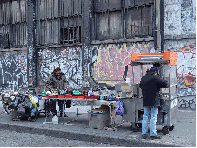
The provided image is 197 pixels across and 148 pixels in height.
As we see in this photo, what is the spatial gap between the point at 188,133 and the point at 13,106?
5756mm

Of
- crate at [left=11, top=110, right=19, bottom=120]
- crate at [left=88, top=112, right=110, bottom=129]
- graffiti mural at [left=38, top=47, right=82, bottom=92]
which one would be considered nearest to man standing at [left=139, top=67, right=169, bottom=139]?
crate at [left=88, top=112, right=110, bottom=129]

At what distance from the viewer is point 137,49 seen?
42.4ft

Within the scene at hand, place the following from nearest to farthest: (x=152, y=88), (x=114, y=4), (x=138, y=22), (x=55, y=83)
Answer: (x=152, y=88) → (x=55, y=83) → (x=138, y=22) → (x=114, y=4)

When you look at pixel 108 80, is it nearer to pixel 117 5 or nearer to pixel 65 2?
pixel 117 5

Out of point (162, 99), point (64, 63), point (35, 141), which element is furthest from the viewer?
point (64, 63)

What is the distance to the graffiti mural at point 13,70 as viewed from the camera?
1611 centimetres

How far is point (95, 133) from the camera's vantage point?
25.1 feet

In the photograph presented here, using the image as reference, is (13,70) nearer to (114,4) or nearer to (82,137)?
(114,4)

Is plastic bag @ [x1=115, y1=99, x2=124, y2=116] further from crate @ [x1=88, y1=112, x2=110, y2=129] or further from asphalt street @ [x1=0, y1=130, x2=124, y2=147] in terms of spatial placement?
asphalt street @ [x1=0, y1=130, x2=124, y2=147]

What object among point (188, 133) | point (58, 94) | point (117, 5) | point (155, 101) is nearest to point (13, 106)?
point (58, 94)

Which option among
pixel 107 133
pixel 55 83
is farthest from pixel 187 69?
pixel 107 133

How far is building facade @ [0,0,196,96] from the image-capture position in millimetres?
12125

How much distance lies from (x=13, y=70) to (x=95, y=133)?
10311 millimetres

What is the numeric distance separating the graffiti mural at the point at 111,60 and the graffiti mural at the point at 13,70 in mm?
4598
